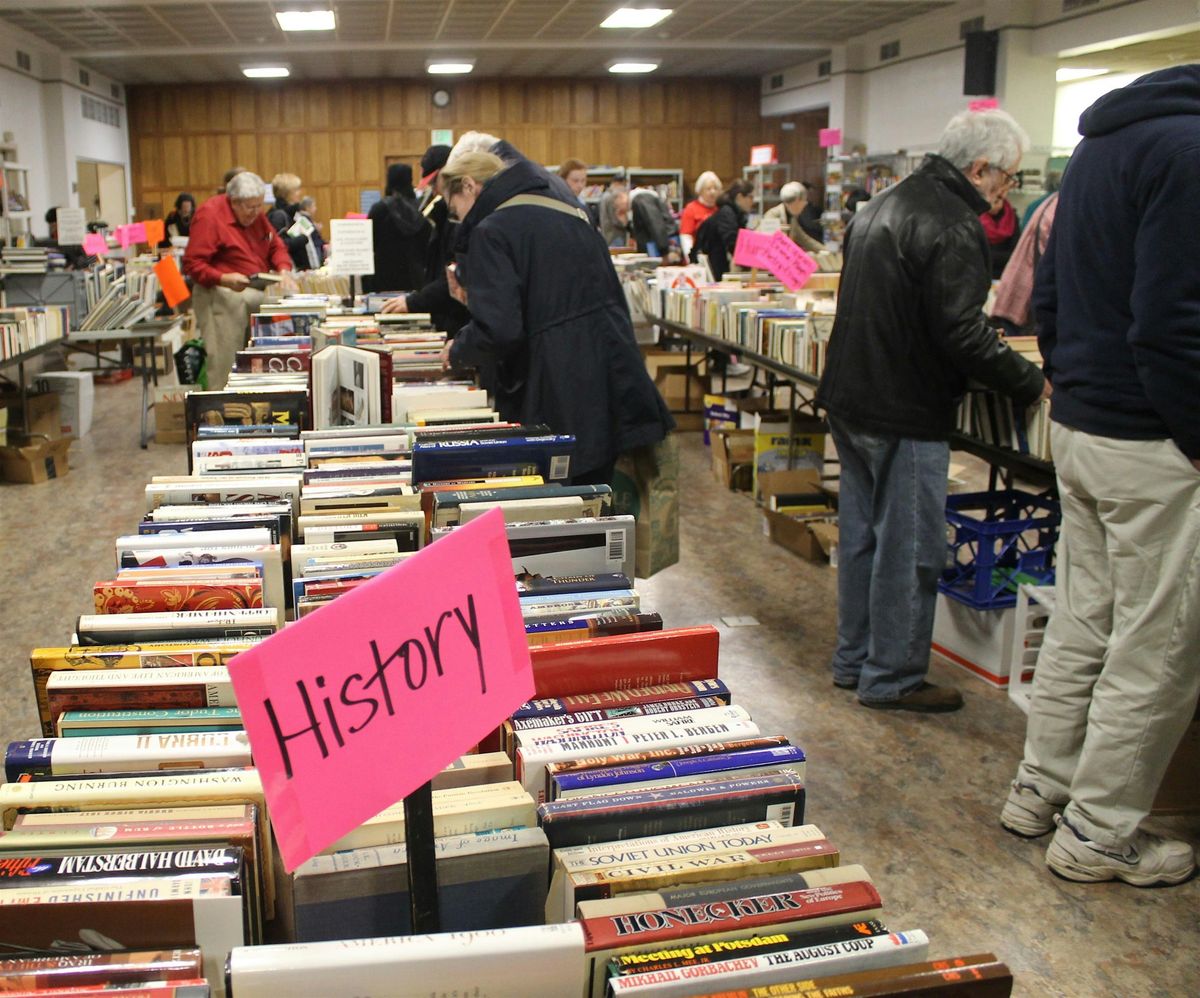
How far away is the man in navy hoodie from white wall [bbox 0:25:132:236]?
44.5 ft

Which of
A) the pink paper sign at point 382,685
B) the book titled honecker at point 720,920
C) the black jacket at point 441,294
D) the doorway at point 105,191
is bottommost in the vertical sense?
the book titled honecker at point 720,920

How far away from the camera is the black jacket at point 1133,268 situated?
7.01ft

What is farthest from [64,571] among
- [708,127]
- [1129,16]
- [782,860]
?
[708,127]

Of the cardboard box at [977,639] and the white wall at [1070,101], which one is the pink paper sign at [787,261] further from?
the white wall at [1070,101]

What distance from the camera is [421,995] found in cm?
79

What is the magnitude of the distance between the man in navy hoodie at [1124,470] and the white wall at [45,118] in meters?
13.6

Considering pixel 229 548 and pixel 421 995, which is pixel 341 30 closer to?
pixel 229 548

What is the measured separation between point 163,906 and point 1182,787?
2.65 metres

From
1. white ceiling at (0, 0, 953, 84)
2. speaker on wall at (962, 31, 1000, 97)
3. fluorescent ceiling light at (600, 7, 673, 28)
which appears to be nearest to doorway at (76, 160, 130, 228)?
white ceiling at (0, 0, 953, 84)

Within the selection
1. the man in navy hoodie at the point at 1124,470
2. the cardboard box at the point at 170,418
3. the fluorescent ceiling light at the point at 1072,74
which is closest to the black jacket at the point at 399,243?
the cardboard box at the point at 170,418

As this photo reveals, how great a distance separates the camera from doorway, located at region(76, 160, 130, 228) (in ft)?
56.6

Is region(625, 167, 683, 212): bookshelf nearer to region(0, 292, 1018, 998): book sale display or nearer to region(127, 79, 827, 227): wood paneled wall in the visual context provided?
region(127, 79, 827, 227): wood paneled wall

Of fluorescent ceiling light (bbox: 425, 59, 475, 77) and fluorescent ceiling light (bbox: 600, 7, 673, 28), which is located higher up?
fluorescent ceiling light (bbox: 425, 59, 475, 77)

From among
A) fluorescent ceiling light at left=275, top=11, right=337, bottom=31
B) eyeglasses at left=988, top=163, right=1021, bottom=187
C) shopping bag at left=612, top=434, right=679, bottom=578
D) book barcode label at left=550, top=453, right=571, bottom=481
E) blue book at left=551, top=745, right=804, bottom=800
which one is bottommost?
shopping bag at left=612, top=434, right=679, bottom=578
